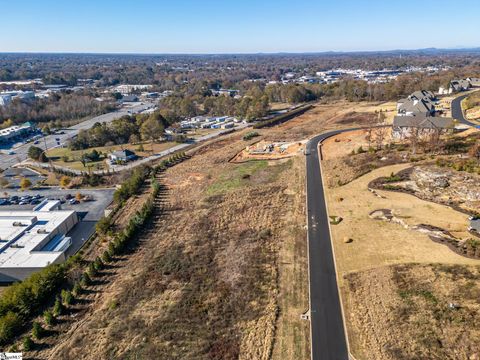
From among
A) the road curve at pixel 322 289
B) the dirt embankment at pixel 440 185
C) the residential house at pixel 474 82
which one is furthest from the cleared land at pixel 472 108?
the road curve at pixel 322 289

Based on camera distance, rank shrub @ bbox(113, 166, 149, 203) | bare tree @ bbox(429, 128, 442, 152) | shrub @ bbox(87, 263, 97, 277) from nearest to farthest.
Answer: shrub @ bbox(87, 263, 97, 277) < shrub @ bbox(113, 166, 149, 203) < bare tree @ bbox(429, 128, 442, 152)

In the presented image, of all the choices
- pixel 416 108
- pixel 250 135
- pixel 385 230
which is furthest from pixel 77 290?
pixel 416 108

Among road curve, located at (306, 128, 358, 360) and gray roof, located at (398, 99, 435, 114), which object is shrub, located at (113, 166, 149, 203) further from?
gray roof, located at (398, 99, 435, 114)

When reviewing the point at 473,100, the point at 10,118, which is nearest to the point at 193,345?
the point at 473,100

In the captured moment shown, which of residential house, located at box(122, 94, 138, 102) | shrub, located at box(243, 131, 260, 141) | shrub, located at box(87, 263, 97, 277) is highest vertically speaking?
residential house, located at box(122, 94, 138, 102)

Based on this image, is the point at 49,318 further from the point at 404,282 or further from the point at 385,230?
the point at 385,230

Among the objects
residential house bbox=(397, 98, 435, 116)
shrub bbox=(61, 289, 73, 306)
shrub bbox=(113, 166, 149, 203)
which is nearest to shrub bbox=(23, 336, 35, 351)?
shrub bbox=(61, 289, 73, 306)

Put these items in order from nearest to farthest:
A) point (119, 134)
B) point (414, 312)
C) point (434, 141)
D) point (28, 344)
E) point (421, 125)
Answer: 1. point (414, 312)
2. point (28, 344)
3. point (434, 141)
4. point (421, 125)
5. point (119, 134)

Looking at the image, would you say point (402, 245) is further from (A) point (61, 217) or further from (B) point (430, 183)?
(A) point (61, 217)
